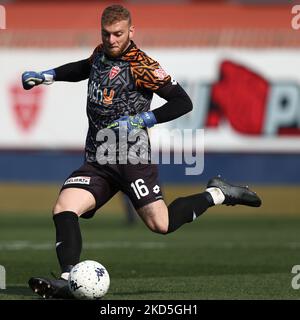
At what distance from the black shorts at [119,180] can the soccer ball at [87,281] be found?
2.82 feet

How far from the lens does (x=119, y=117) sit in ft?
30.7

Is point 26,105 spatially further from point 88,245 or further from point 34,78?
point 34,78

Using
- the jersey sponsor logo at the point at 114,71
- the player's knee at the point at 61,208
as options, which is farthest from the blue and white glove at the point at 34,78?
the player's knee at the point at 61,208

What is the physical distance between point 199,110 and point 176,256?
11.5 meters

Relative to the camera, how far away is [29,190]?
84.9 feet

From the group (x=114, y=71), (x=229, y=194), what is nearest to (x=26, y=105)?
(x=229, y=194)

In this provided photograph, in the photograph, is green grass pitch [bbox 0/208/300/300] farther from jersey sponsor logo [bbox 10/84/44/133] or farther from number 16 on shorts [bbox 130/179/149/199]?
jersey sponsor logo [bbox 10/84/44/133]

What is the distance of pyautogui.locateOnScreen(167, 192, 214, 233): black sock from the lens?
31.6ft

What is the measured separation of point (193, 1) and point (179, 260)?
1564 cm

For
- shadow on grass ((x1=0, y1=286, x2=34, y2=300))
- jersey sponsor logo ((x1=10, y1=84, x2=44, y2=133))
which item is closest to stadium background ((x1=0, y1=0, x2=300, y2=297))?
jersey sponsor logo ((x1=10, y1=84, x2=44, y2=133))

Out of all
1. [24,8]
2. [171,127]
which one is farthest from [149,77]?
[24,8]

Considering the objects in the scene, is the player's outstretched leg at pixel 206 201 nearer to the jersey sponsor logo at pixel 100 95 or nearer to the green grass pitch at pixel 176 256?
the green grass pitch at pixel 176 256

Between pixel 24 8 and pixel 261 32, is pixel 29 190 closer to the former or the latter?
pixel 24 8

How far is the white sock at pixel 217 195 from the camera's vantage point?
9.95m
